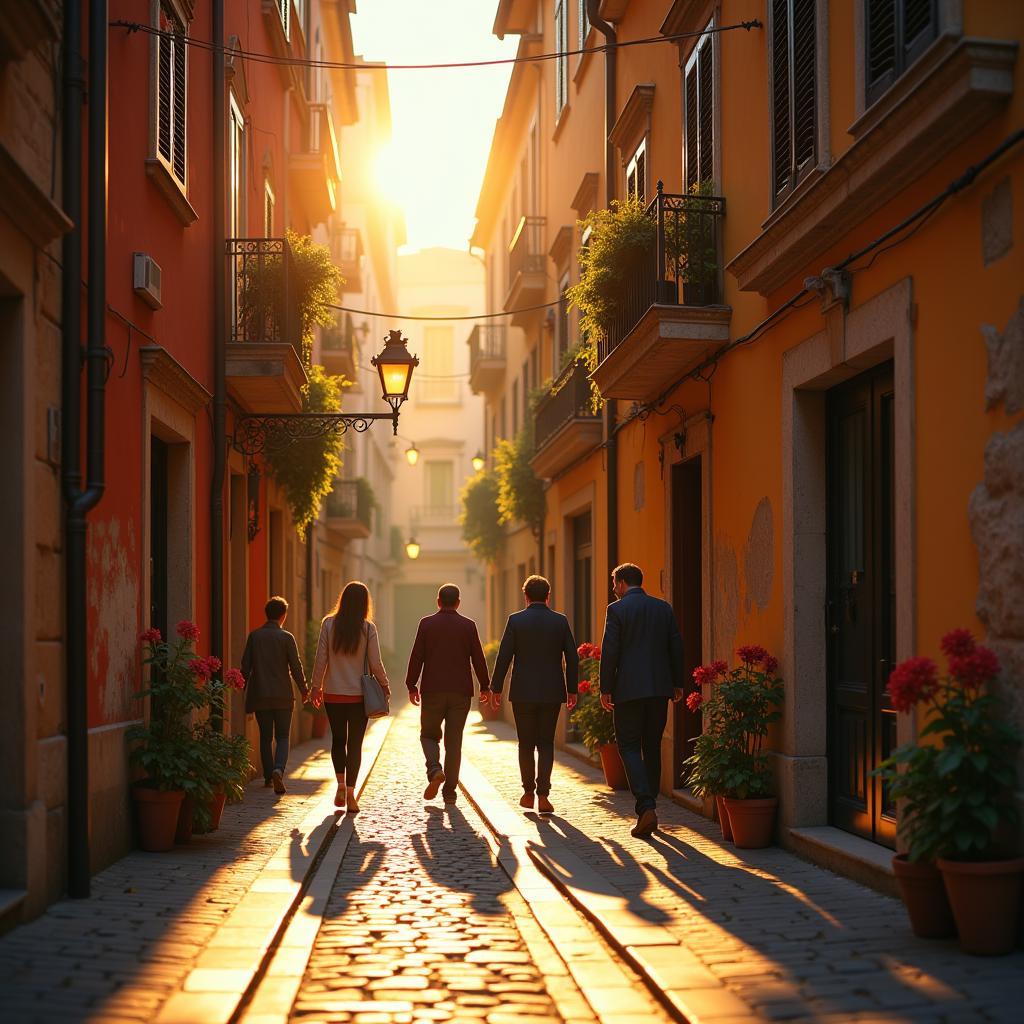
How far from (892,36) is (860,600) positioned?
129 inches

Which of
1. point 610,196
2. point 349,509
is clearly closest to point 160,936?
point 610,196

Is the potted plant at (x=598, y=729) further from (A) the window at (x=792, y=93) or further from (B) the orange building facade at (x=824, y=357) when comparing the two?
(A) the window at (x=792, y=93)

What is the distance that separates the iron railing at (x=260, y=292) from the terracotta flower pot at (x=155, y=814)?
5.49 meters

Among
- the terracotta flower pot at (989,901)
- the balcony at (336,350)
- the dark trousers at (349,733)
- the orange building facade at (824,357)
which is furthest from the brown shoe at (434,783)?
the balcony at (336,350)

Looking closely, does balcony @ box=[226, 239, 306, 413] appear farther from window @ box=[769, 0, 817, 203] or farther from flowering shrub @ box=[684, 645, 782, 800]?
flowering shrub @ box=[684, 645, 782, 800]

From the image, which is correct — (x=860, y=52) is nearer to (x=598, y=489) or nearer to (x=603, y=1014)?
(x=603, y=1014)

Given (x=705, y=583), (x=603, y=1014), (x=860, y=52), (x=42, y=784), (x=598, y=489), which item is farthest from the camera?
(x=598, y=489)

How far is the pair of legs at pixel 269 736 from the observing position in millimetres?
13859

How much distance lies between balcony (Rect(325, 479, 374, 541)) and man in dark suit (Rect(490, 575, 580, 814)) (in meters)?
15.5

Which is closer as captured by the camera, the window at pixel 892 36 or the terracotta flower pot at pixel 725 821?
the window at pixel 892 36

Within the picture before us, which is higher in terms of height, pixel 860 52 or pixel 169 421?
pixel 860 52

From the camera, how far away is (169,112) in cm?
1085

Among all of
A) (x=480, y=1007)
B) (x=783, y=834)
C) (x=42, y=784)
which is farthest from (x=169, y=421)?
(x=480, y=1007)

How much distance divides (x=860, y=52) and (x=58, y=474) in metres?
4.84
